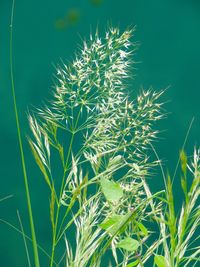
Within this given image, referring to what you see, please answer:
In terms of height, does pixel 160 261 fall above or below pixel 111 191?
below

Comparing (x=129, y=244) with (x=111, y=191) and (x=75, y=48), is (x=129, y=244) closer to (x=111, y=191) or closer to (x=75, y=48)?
(x=111, y=191)

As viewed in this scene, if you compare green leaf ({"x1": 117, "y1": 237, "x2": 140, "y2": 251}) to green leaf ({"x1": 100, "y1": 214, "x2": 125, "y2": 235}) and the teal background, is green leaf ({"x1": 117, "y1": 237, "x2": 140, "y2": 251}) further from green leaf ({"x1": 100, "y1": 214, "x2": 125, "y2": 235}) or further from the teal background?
the teal background

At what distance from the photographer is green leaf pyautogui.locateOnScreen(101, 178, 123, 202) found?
1.42 m

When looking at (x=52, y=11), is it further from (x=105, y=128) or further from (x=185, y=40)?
(x=105, y=128)

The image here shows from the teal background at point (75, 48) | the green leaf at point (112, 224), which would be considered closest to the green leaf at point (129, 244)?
the green leaf at point (112, 224)

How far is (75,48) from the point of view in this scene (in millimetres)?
2383

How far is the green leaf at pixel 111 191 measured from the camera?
1423mm

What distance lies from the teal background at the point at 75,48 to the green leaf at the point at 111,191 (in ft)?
3.05

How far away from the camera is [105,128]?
1.75 meters

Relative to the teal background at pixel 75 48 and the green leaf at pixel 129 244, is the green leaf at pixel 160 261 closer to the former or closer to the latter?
the green leaf at pixel 129 244

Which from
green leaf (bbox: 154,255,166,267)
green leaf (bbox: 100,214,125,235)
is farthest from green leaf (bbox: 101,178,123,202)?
green leaf (bbox: 154,255,166,267)

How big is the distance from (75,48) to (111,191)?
103 centimetres

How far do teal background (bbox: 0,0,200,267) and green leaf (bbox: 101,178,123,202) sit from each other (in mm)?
931

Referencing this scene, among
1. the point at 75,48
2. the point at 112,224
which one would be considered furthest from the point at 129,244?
the point at 75,48
